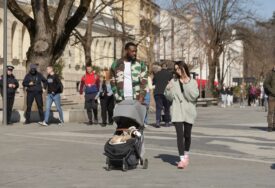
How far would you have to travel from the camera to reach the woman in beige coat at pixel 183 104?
34.8 feet

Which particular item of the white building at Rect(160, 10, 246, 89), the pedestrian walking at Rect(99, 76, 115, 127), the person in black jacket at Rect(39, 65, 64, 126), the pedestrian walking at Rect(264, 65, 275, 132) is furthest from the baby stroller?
the white building at Rect(160, 10, 246, 89)

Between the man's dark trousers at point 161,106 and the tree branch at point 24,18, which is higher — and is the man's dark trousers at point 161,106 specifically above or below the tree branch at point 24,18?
below

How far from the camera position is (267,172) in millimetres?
10164

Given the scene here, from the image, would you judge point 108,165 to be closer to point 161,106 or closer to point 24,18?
point 161,106

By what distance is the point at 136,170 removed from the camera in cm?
1023

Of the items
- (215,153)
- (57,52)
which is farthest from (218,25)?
(215,153)

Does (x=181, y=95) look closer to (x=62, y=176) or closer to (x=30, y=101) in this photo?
(x=62, y=176)

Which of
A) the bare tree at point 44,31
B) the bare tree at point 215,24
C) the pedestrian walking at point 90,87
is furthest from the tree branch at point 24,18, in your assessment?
the bare tree at point 215,24

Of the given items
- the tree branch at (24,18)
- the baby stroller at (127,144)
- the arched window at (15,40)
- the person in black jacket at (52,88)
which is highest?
the arched window at (15,40)

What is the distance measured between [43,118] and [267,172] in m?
10.5

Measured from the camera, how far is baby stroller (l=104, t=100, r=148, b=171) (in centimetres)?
1008

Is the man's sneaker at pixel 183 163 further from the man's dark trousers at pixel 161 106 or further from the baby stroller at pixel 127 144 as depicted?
the man's dark trousers at pixel 161 106

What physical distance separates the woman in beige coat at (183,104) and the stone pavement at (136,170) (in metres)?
0.42

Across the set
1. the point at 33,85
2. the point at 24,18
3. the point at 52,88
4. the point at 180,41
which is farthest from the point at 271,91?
the point at 180,41
